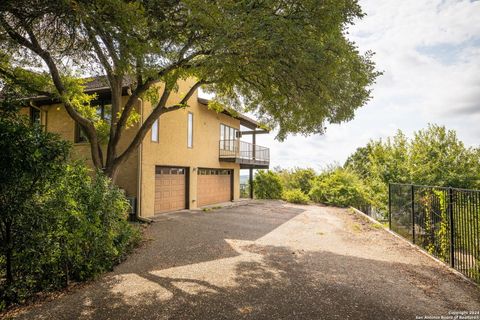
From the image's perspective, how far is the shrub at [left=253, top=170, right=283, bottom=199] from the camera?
2194 centimetres

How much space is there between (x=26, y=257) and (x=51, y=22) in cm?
507

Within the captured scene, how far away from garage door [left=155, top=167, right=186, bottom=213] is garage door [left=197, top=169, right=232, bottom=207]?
1.59 meters

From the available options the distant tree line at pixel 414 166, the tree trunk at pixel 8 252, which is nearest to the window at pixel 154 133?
the tree trunk at pixel 8 252

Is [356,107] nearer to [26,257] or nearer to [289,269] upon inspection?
[289,269]

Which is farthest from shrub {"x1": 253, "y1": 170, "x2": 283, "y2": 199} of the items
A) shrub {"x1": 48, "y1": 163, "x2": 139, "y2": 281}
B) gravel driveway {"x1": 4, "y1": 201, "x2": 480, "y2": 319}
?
shrub {"x1": 48, "y1": 163, "x2": 139, "y2": 281}

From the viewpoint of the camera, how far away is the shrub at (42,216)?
385cm

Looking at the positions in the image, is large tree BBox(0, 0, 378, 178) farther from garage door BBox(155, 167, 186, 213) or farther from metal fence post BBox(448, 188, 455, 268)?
garage door BBox(155, 167, 186, 213)

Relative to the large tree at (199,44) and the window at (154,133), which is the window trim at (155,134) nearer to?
the window at (154,133)

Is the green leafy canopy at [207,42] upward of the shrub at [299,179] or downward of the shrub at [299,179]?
upward

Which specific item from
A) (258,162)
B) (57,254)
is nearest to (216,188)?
(258,162)

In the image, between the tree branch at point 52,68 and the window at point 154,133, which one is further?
the window at point 154,133

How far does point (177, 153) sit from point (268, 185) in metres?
10.3

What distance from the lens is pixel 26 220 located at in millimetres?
4082

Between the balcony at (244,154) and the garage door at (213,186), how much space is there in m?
1.33
